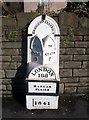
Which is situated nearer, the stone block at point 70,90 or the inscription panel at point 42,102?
the inscription panel at point 42,102

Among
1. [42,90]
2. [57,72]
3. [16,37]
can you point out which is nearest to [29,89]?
[42,90]

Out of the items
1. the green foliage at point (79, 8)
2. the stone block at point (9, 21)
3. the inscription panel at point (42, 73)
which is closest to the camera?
the inscription panel at point (42, 73)

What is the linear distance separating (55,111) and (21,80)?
724 mm

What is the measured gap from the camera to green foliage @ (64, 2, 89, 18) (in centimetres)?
493

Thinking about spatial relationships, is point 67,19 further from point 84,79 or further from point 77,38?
point 84,79

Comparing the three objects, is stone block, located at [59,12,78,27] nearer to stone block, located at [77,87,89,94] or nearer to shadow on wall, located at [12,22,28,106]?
shadow on wall, located at [12,22,28,106]

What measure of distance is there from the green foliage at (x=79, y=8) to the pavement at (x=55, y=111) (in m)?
1.33

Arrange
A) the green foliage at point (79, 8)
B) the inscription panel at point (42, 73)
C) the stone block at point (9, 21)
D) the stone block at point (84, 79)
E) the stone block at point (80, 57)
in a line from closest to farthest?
1. the inscription panel at point (42, 73)
2. the stone block at point (9, 21)
3. the green foliage at point (79, 8)
4. the stone block at point (80, 57)
5. the stone block at point (84, 79)

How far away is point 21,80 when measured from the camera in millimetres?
5098

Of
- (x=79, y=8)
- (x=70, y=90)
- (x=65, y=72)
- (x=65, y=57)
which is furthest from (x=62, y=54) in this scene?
(x=79, y=8)

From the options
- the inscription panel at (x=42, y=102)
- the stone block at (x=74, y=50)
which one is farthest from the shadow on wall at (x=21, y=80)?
the stone block at (x=74, y=50)

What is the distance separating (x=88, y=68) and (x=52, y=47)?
2.43 ft

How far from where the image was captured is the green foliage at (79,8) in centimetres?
493

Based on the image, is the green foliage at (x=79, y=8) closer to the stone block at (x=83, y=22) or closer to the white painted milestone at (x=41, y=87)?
Answer: the stone block at (x=83, y=22)
